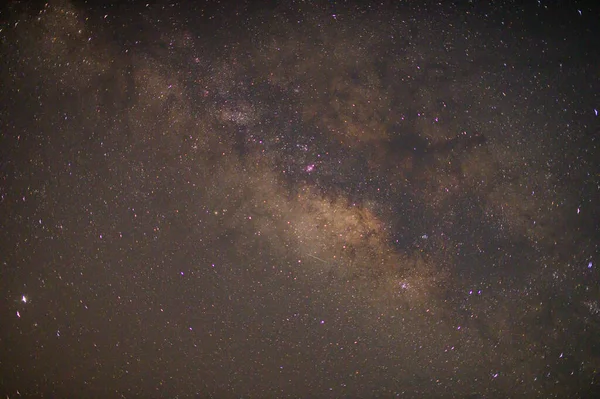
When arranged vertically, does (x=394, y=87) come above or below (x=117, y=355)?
above

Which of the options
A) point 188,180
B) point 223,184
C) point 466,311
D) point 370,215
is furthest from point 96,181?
point 466,311

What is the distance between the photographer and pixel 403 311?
1282 mm

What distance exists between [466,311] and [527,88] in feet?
2.76

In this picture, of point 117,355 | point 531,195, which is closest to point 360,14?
point 531,195

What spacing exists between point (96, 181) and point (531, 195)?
5.30 feet

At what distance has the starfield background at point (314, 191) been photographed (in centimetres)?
122

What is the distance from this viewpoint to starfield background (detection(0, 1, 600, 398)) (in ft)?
4.02

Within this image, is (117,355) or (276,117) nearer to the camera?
(276,117)

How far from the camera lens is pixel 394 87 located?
3.98ft

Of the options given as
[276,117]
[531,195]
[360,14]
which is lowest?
[531,195]

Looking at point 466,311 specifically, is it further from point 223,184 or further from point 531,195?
point 223,184

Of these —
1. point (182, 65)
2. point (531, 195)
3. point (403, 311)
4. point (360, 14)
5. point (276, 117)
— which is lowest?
point (403, 311)

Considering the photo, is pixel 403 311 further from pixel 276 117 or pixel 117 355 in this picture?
pixel 117 355

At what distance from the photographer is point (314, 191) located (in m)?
1.23
